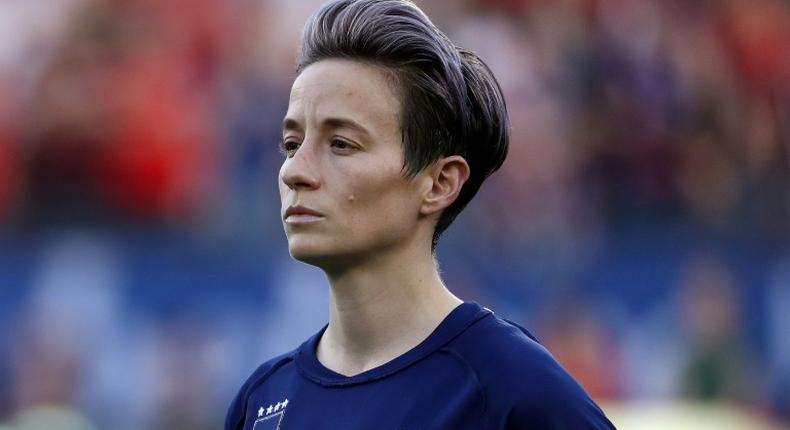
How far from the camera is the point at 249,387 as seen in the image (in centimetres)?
300

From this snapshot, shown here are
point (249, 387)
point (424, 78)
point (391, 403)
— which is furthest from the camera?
point (249, 387)

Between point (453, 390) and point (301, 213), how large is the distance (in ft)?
1.59

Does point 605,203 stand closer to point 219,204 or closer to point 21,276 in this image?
point 219,204

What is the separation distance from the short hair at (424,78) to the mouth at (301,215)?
0.21m

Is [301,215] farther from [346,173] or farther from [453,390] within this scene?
[453,390]

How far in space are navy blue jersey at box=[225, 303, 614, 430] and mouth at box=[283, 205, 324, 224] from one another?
0.35 metres

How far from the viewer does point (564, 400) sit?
8.09 ft

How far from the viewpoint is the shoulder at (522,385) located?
244cm

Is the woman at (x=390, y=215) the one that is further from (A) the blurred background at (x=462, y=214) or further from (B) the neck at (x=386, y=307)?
(A) the blurred background at (x=462, y=214)

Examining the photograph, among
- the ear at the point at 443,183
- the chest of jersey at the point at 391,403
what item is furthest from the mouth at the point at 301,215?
the chest of jersey at the point at 391,403

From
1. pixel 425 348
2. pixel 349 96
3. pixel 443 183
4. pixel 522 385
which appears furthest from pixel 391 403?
pixel 349 96

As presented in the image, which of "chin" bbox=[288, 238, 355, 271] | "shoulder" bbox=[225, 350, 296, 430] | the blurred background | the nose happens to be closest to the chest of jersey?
"shoulder" bbox=[225, 350, 296, 430]

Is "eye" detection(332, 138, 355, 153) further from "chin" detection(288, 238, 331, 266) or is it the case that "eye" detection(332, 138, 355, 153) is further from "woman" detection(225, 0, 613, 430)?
"chin" detection(288, 238, 331, 266)

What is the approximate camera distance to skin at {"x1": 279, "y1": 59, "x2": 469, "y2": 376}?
263 cm
